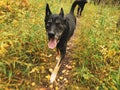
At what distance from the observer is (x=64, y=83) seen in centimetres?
383

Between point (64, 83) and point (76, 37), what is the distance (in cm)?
231

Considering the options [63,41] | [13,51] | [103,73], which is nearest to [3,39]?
[13,51]

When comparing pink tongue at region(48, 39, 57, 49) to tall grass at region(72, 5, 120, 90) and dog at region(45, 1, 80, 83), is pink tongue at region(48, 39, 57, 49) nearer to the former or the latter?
dog at region(45, 1, 80, 83)

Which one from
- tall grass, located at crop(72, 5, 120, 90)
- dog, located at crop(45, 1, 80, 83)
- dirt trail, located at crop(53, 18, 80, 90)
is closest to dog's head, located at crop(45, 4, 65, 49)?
dog, located at crop(45, 1, 80, 83)

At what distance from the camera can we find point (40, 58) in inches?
163

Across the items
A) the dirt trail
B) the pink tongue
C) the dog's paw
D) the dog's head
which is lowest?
the dirt trail

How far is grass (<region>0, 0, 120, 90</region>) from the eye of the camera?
11.7ft

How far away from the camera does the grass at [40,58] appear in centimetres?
358

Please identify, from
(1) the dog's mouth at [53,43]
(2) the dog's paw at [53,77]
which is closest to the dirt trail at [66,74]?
(2) the dog's paw at [53,77]

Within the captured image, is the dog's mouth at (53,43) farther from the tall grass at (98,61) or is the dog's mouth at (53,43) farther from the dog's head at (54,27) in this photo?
the tall grass at (98,61)

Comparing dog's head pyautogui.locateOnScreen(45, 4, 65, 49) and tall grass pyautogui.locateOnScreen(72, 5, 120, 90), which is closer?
dog's head pyautogui.locateOnScreen(45, 4, 65, 49)

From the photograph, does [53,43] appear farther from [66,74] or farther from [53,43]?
[66,74]

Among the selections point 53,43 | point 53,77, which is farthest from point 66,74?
point 53,43

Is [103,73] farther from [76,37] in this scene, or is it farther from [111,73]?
[76,37]
